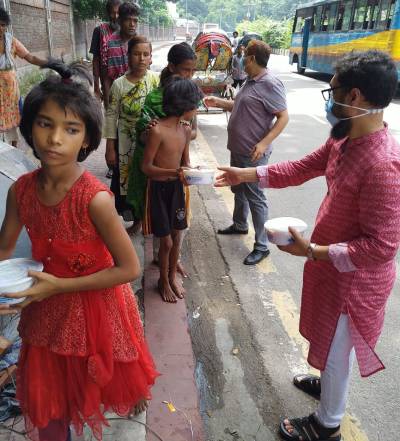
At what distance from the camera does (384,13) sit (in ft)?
41.9

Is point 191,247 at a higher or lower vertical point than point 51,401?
lower

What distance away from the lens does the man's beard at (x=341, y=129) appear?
1617mm

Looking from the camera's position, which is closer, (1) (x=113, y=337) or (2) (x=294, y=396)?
(1) (x=113, y=337)

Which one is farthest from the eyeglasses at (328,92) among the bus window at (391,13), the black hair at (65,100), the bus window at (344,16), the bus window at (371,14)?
the bus window at (344,16)

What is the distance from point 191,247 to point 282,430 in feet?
7.05

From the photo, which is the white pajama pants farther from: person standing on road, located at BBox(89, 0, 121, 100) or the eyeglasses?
person standing on road, located at BBox(89, 0, 121, 100)

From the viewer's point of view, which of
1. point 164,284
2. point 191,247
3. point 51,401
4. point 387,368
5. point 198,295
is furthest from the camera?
point 191,247

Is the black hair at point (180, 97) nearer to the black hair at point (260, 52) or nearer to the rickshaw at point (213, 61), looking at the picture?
the black hair at point (260, 52)

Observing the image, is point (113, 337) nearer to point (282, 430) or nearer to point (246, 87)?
point (282, 430)

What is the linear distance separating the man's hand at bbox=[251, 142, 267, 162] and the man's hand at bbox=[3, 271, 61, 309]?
242cm

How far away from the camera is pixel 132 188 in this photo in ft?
10.7

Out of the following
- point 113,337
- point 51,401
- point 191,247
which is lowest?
point 191,247

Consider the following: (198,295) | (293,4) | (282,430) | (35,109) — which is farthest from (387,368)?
(293,4)

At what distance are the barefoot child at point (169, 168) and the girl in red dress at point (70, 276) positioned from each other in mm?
1223
